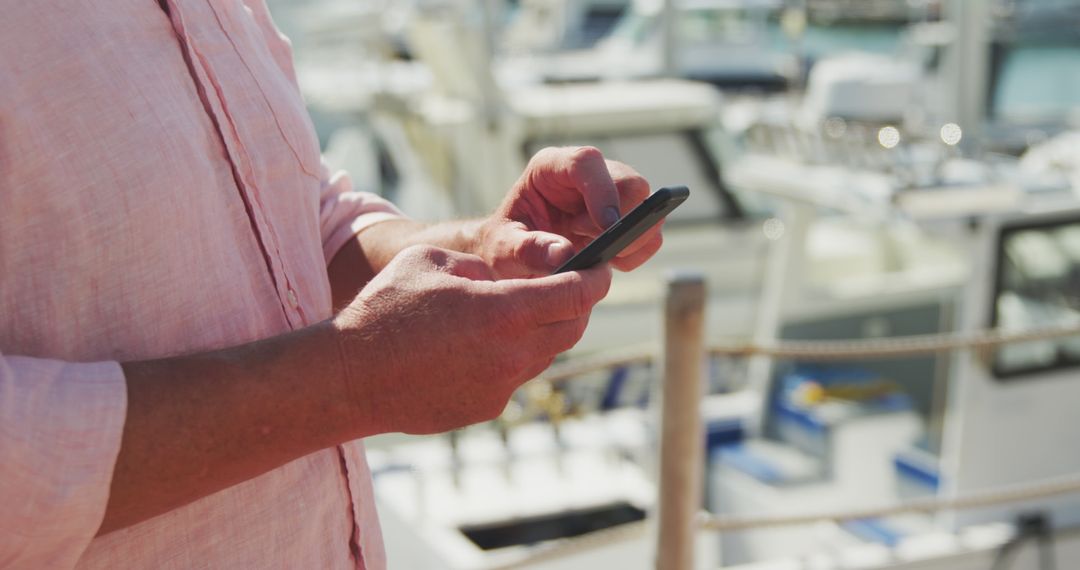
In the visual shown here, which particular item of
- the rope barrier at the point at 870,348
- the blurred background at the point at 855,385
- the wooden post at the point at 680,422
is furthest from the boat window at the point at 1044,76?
the wooden post at the point at 680,422

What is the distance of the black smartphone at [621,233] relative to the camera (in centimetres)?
96

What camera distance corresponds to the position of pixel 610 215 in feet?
3.51

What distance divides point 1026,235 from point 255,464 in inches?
147

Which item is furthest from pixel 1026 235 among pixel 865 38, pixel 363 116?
pixel 865 38

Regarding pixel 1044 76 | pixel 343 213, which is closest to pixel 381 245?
pixel 343 213

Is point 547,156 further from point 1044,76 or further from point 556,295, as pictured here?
point 1044,76

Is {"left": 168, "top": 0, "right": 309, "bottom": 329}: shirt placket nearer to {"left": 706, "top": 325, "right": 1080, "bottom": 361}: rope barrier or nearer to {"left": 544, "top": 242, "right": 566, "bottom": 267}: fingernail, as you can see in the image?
{"left": 544, "top": 242, "right": 566, "bottom": 267}: fingernail

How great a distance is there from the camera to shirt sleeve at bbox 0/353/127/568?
802mm

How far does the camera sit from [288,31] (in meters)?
13.4

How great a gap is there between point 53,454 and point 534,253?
0.41 metres

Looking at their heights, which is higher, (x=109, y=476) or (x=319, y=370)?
(x=319, y=370)

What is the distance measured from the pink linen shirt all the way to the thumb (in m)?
0.20

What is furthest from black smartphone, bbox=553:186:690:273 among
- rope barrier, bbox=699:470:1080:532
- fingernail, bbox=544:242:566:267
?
rope barrier, bbox=699:470:1080:532

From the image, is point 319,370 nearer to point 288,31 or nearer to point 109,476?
point 109,476
